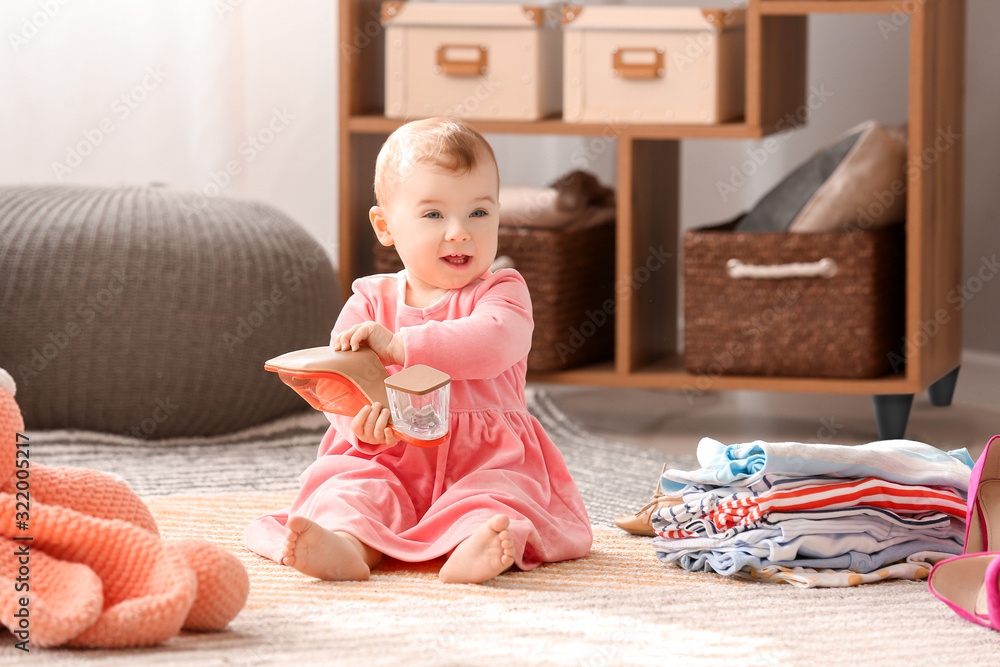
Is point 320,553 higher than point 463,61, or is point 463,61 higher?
point 463,61

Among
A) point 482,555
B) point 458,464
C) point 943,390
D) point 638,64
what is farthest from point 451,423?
point 943,390

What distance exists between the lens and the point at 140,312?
5.28ft

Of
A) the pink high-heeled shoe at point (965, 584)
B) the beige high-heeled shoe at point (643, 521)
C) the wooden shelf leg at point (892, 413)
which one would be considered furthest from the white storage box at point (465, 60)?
the pink high-heeled shoe at point (965, 584)

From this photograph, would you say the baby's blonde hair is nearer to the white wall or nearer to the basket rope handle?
the basket rope handle

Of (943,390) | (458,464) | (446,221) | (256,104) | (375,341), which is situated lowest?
(943,390)

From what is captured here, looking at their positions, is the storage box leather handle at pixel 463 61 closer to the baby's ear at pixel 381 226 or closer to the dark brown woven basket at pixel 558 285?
the dark brown woven basket at pixel 558 285

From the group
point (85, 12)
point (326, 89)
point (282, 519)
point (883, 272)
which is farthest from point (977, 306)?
point (85, 12)

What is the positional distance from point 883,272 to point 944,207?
200 mm

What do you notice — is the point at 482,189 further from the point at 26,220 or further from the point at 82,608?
the point at 26,220

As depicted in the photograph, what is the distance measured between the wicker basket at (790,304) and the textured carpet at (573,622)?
598mm

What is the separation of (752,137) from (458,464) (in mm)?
846

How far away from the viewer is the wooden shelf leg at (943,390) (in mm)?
1990

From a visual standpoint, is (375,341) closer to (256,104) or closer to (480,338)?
(480,338)

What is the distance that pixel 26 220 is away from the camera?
1.63m
